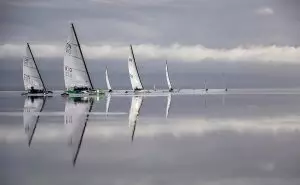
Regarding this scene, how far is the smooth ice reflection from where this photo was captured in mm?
7645

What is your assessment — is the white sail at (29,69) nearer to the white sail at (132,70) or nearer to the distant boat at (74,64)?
the distant boat at (74,64)

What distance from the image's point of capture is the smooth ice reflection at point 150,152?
25.1 feet

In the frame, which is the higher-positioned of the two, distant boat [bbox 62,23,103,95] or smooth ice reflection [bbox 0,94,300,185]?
distant boat [bbox 62,23,103,95]

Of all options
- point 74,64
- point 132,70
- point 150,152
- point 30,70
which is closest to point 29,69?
point 30,70

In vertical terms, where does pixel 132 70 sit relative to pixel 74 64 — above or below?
below

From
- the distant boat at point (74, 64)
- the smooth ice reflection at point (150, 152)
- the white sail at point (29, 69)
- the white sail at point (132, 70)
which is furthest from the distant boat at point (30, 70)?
the smooth ice reflection at point (150, 152)

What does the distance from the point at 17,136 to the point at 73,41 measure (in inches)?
794

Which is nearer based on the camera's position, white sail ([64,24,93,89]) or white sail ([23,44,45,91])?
white sail ([64,24,93,89])

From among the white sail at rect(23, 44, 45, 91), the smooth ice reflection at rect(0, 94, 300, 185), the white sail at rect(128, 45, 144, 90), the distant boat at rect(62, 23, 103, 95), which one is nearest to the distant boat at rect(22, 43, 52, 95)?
the white sail at rect(23, 44, 45, 91)

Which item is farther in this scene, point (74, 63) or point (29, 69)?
point (29, 69)

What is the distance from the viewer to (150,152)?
9.69 m

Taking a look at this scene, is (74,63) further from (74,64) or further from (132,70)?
(132,70)

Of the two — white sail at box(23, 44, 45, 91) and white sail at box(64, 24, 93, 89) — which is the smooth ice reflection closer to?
white sail at box(64, 24, 93, 89)

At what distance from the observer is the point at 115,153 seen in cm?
957
